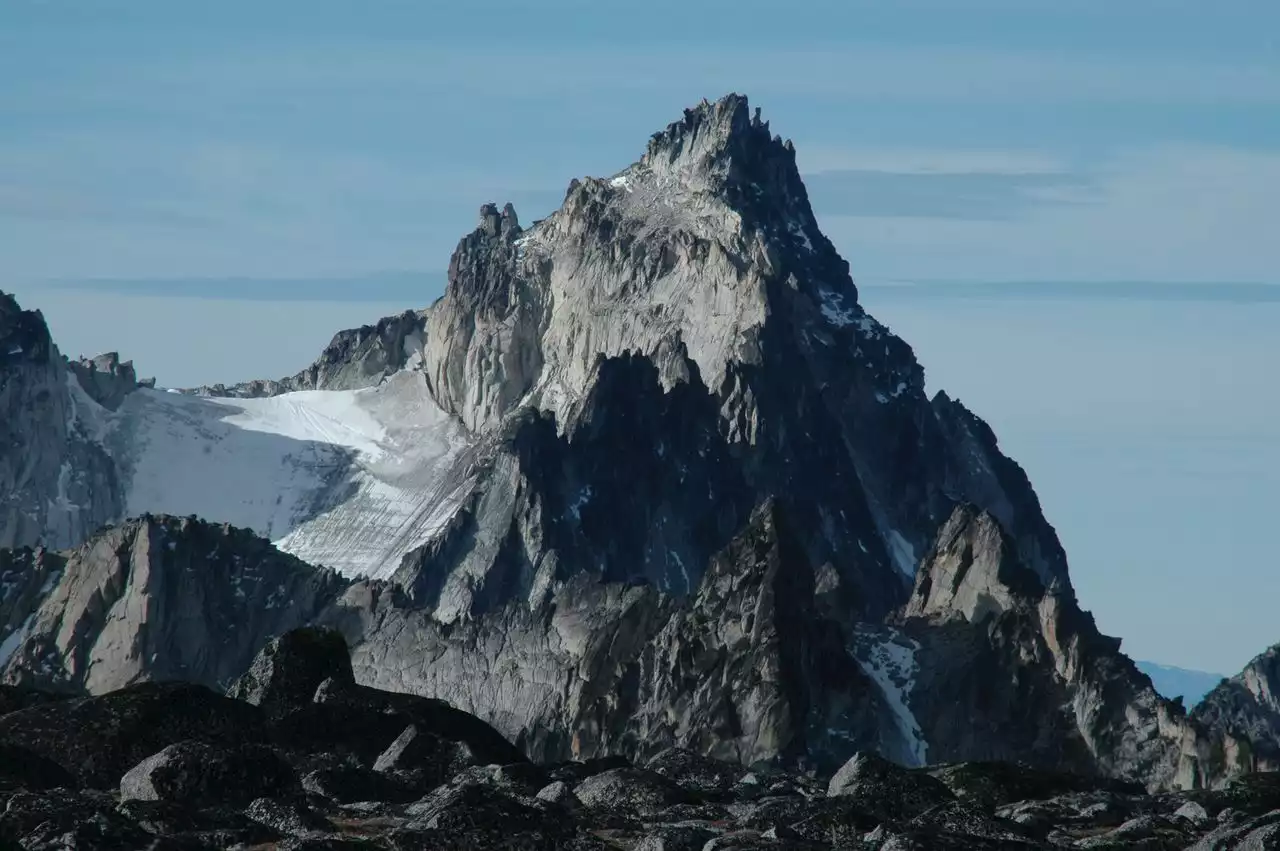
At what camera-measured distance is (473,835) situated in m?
79.1

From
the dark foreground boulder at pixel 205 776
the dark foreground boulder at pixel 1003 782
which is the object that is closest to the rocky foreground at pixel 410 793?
the dark foreground boulder at pixel 205 776

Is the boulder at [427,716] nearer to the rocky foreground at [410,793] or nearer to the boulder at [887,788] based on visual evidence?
the rocky foreground at [410,793]

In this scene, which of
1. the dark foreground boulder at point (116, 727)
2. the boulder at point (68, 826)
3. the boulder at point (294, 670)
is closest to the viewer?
the boulder at point (68, 826)

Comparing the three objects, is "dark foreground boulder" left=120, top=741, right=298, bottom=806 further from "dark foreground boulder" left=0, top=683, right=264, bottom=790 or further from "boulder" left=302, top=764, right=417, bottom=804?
"boulder" left=302, top=764, right=417, bottom=804

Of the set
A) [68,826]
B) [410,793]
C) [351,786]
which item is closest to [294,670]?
[410,793]

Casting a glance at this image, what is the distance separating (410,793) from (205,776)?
10315 mm

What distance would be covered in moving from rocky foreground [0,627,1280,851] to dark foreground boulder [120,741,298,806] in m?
0.06

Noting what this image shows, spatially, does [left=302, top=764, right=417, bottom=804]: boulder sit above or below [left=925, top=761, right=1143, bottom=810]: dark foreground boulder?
below

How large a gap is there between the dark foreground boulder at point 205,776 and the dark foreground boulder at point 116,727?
13.6ft

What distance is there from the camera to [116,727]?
100 m

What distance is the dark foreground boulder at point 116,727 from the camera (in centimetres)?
9869

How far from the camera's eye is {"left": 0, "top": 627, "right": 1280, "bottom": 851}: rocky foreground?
79.6 meters

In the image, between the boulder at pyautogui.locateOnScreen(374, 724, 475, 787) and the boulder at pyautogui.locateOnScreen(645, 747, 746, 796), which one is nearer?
the boulder at pyautogui.locateOnScreen(374, 724, 475, 787)

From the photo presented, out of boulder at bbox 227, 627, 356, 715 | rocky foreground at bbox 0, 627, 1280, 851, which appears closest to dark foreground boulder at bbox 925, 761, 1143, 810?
rocky foreground at bbox 0, 627, 1280, 851
